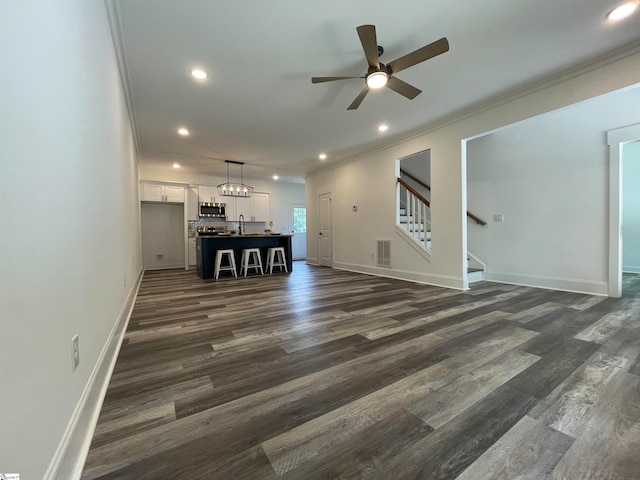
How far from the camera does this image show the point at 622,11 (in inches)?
86.2

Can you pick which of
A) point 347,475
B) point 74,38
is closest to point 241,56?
point 74,38

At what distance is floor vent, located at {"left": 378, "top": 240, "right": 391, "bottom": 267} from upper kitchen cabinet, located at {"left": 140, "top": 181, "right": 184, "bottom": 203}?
5535 mm

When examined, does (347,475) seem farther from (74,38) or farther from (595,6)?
(595,6)

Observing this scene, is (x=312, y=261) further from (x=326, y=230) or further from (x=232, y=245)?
(x=232, y=245)

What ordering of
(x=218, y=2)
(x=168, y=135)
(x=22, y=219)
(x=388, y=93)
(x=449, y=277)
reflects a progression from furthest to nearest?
(x=168, y=135) < (x=449, y=277) < (x=388, y=93) < (x=218, y=2) < (x=22, y=219)

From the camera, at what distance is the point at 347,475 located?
0.99m

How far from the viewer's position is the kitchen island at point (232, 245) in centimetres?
559

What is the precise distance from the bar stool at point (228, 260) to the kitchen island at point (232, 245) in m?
0.18

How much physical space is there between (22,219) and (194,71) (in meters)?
2.81

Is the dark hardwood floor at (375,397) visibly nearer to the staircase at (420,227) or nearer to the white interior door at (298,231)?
the staircase at (420,227)

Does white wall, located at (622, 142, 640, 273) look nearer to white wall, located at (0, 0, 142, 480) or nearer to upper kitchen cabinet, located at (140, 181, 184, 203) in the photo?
white wall, located at (0, 0, 142, 480)

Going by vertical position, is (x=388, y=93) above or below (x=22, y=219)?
above

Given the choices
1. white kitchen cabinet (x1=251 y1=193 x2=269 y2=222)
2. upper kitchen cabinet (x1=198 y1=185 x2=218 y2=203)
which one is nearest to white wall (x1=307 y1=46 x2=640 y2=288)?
white kitchen cabinet (x1=251 y1=193 x2=269 y2=222)

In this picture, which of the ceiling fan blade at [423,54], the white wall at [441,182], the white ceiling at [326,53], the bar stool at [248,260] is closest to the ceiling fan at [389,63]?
the ceiling fan blade at [423,54]
